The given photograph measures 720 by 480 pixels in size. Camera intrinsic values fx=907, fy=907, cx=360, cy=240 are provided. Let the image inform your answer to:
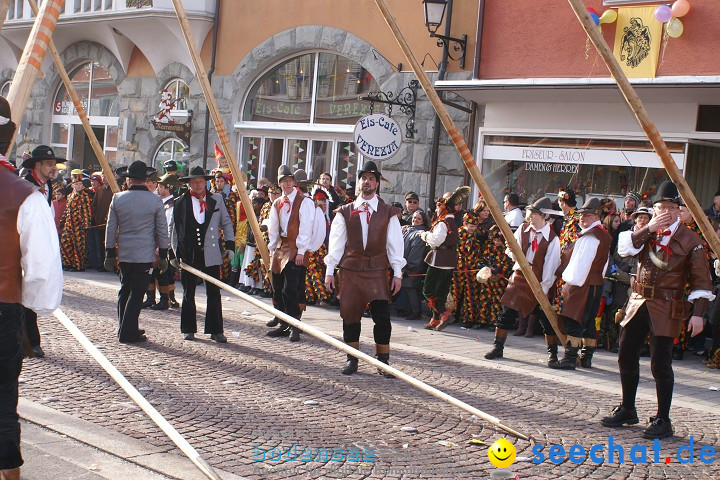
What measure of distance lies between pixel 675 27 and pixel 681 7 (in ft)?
0.95

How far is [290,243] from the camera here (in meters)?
10.5

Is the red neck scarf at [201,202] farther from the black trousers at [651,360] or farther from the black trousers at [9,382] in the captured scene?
the black trousers at [9,382]

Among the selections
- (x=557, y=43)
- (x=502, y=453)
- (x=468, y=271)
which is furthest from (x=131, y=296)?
(x=557, y=43)

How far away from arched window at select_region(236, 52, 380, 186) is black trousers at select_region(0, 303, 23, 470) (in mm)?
13657

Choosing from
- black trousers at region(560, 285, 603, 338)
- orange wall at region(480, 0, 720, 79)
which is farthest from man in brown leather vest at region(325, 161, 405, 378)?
orange wall at region(480, 0, 720, 79)

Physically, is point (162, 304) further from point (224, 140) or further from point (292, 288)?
point (224, 140)

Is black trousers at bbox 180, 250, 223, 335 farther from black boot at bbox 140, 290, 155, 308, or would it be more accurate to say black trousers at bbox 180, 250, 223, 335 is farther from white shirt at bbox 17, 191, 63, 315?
white shirt at bbox 17, 191, 63, 315

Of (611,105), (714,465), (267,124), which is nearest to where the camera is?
(714,465)

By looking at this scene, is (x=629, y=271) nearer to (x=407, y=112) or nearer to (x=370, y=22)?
(x=407, y=112)

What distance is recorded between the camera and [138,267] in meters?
9.91

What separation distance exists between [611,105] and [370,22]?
5.42 meters

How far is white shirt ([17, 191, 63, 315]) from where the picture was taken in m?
4.54

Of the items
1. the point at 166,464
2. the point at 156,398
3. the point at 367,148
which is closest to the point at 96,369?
the point at 156,398

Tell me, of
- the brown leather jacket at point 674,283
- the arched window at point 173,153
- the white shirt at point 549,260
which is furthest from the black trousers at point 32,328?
the arched window at point 173,153
